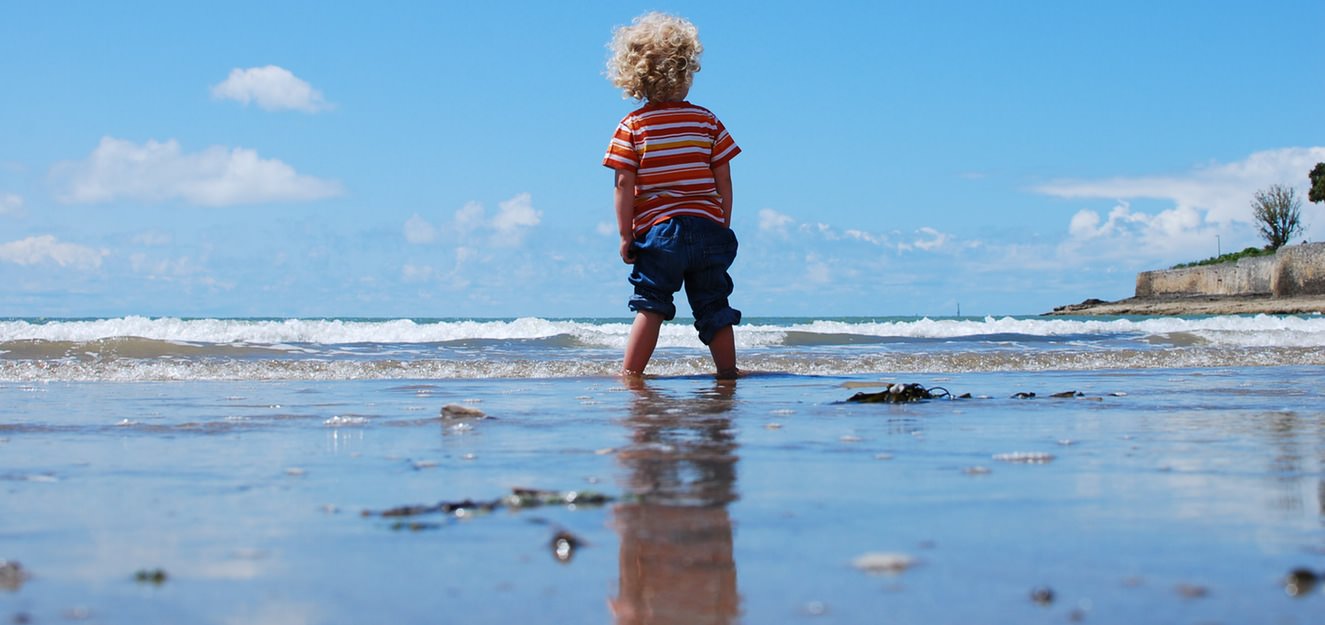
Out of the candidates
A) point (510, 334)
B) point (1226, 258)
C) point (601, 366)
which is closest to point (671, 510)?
point (601, 366)

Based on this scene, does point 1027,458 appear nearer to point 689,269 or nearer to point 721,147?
point 689,269

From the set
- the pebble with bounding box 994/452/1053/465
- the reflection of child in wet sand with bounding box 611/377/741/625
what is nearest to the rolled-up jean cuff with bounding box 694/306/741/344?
the reflection of child in wet sand with bounding box 611/377/741/625

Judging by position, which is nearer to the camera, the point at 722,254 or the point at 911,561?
the point at 911,561

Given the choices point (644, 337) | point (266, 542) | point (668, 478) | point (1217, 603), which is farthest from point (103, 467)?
point (644, 337)

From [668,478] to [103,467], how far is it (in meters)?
1.23

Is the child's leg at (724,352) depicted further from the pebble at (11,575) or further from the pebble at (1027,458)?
the pebble at (11,575)

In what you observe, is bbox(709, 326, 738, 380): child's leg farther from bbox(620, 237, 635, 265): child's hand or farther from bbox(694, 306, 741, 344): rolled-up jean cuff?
bbox(620, 237, 635, 265): child's hand

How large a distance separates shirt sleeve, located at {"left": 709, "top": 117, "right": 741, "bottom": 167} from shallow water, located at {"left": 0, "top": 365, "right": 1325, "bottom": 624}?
2.08 metres

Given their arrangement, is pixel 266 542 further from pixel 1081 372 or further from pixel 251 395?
pixel 1081 372

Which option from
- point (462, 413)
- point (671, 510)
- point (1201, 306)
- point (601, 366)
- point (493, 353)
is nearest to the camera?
point (671, 510)

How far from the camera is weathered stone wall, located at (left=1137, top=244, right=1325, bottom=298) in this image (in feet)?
173

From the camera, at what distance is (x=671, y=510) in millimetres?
1771

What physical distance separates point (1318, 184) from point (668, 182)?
214 feet

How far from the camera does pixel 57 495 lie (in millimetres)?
2000
